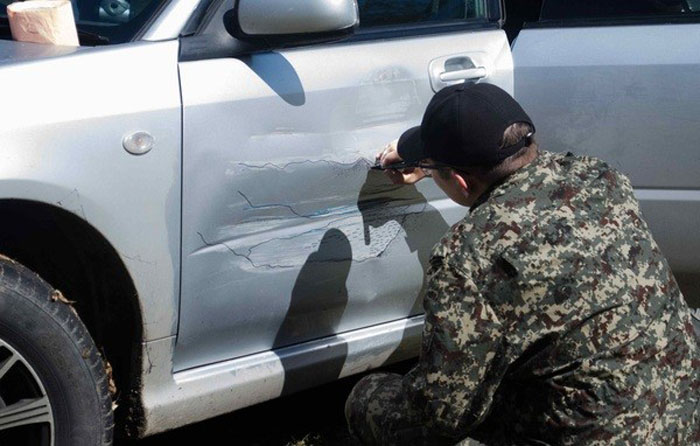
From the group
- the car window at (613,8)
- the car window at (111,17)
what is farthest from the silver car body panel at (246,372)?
the car window at (613,8)

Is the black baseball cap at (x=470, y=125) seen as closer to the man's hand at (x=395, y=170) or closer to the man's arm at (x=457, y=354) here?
the man's arm at (x=457, y=354)

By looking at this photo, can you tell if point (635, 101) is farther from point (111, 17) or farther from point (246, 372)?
point (111, 17)

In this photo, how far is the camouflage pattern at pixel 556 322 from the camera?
2393 mm

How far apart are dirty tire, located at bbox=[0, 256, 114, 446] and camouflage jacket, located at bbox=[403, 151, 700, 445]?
2.58 feet

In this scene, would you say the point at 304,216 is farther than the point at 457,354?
Yes

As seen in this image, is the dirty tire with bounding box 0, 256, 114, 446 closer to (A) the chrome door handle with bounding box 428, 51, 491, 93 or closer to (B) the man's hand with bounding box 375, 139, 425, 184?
(B) the man's hand with bounding box 375, 139, 425, 184

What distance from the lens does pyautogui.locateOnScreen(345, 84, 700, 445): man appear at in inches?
94.3

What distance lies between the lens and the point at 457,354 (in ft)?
7.92

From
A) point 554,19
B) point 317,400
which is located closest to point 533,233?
point 554,19

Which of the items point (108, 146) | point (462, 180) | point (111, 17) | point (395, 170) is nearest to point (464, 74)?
point (395, 170)

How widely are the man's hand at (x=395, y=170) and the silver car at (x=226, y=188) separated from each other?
3cm

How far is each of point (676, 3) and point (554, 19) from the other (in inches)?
14.8

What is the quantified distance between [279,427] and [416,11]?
1376 mm

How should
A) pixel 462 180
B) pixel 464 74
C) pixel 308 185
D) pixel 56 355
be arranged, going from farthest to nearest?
1. pixel 464 74
2. pixel 308 185
3. pixel 56 355
4. pixel 462 180
